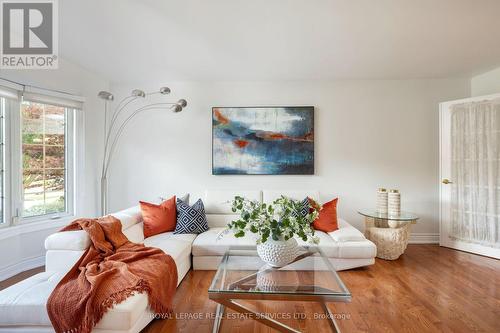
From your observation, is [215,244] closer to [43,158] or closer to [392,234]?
[392,234]

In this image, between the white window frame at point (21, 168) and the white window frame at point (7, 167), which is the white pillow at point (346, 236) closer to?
the white window frame at point (21, 168)

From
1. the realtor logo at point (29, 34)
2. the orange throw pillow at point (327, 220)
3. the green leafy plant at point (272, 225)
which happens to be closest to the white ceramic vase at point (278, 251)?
the green leafy plant at point (272, 225)

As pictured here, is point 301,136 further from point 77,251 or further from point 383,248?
point 77,251

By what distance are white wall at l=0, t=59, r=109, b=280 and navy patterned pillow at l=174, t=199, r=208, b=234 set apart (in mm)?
1523

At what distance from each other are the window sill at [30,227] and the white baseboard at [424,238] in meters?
4.90

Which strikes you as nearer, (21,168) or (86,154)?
(21,168)

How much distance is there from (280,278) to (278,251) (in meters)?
0.19

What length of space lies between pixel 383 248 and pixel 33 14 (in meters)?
4.40

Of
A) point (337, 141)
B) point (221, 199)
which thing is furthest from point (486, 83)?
point (221, 199)

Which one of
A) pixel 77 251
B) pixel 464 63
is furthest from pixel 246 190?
pixel 464 63

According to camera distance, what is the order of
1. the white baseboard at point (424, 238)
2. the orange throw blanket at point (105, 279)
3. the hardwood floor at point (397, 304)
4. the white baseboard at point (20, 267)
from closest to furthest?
the orange throw blanket at point (105, 279) < the hardwood floor at point (397, 304) < the white baseboard at point (20, 267) < the white baseboard at point (424, 238)

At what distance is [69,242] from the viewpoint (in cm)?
209

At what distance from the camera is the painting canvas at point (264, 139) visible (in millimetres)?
3781

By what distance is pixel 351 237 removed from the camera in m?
2.85
